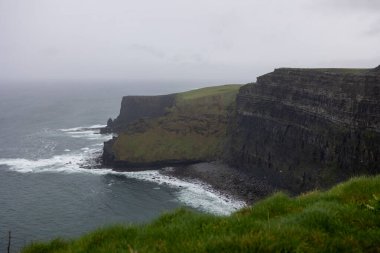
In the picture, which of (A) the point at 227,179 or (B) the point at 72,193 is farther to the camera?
(A) the point at 227,179

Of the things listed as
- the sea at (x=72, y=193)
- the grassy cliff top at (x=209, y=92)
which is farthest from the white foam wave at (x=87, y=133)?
the grassy cliff top at (x=209, y=92)

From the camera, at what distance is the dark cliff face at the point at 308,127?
59719 millimetres

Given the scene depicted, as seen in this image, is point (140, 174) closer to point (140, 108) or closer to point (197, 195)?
point (197, 195)

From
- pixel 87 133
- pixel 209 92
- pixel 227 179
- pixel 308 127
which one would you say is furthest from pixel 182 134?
pixel 87 133

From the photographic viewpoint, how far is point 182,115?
109062 millimetres

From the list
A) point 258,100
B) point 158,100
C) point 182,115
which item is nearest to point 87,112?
point 158,100

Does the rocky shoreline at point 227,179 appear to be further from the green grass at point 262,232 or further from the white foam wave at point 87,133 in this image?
the green grass at point 262,232

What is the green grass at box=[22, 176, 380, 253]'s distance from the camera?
6.97 metres

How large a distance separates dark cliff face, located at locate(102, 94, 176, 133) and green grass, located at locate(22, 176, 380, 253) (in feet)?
373

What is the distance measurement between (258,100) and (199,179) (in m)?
21.9

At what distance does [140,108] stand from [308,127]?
6956 centimetres

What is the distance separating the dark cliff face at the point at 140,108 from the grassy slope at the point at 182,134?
1220 centimetres

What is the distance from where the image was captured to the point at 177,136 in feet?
336

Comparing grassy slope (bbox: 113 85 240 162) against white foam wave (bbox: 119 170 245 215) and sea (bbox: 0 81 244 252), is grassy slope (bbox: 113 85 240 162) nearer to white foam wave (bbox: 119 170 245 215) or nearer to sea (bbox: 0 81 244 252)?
sea (bbox: 0 81 244 252)
